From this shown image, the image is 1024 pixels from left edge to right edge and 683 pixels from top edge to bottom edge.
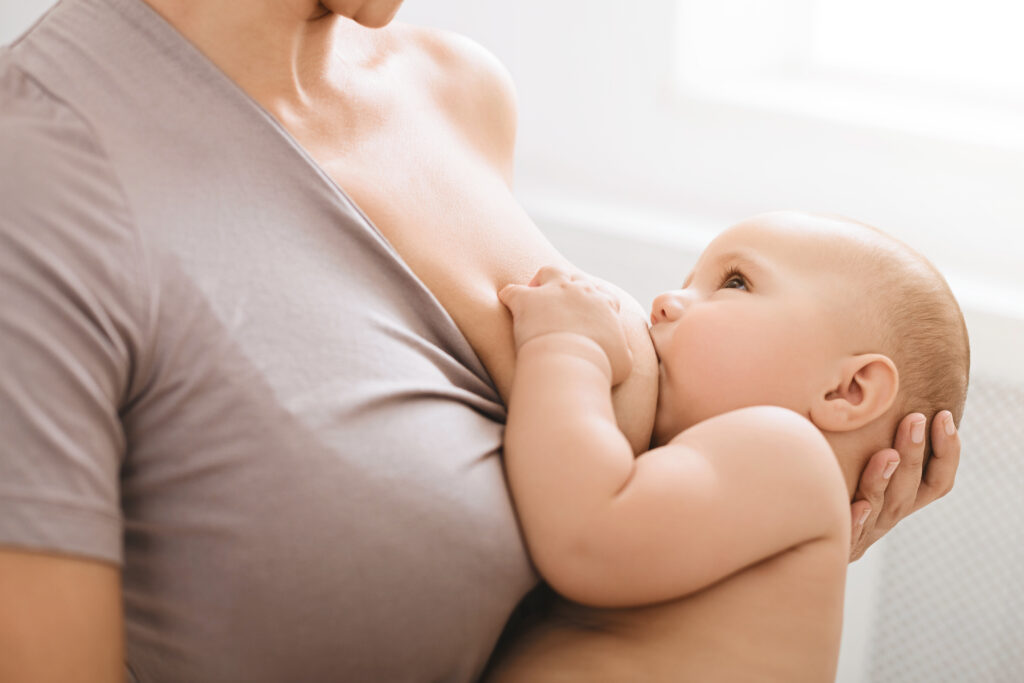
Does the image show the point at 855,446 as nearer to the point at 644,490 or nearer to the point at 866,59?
the point at 644,490

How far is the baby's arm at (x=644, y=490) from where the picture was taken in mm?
851

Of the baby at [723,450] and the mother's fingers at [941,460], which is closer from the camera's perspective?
the baby at [723,450]

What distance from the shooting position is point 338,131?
0.99m

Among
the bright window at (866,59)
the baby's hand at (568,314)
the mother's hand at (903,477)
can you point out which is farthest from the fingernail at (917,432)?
the bright window at (866,59)

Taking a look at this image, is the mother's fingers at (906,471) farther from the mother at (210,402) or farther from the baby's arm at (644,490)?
the mother at (210,402)

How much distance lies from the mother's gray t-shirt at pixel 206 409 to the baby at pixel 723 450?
0.07 m

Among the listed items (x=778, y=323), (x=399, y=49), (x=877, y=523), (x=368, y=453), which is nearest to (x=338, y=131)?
(x=399, y=49)

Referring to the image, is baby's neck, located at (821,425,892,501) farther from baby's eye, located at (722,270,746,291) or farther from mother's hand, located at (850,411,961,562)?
baby's eye, located at (722,270,746,291)

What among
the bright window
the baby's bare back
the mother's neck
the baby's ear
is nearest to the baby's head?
the baby's ear

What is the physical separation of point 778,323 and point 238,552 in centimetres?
→ 56

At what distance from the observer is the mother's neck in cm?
89

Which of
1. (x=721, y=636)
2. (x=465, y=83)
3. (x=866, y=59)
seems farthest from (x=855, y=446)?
(x=866, y=59)

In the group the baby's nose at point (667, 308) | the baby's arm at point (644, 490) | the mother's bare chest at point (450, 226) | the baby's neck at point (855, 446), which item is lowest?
the baby's neck at point (855, 446)

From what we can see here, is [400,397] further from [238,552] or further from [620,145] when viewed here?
[620,145]
